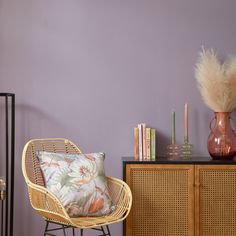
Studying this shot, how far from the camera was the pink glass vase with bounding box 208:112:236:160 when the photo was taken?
357 cm

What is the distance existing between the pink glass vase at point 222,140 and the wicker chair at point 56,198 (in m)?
0.75

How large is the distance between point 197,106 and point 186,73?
10.6 inches

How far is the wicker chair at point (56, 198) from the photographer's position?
2.92 metres

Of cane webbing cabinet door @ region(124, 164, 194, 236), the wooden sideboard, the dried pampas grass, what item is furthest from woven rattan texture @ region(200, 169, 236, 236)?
the dried pampas grass

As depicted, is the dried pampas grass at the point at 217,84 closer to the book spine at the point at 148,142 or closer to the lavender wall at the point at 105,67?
the lavender wall at the point at 105,67

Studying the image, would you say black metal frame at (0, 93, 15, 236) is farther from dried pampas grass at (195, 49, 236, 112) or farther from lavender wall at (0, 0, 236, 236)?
dried pampas grass at (195, 49, 236, 112)

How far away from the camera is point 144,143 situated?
3.63 meters

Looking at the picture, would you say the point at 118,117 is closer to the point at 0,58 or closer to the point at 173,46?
the point at 173,46

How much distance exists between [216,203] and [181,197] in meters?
0.25

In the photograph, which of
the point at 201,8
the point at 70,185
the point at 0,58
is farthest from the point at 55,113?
the point at 201,8

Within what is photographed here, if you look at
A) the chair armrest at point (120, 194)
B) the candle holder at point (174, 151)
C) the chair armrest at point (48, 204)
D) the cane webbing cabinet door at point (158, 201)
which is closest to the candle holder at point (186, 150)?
the candle holder at point (174, 151)

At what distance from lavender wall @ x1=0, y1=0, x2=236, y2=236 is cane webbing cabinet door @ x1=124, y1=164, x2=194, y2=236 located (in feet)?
1.21

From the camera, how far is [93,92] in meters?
3.83

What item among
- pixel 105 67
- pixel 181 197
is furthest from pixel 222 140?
pixel 105 67
